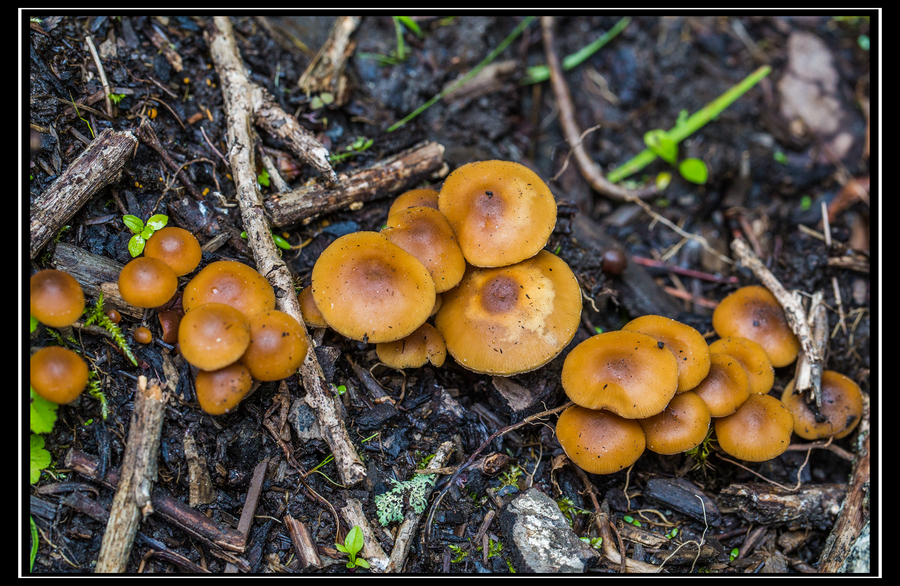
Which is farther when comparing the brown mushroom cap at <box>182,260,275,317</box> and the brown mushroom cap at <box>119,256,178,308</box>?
the brown mushroom cap at <box>182,260,275,317</box>

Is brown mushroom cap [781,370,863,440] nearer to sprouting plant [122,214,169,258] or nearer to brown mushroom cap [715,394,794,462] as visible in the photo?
brown mushroom cap [715,394,794,462]

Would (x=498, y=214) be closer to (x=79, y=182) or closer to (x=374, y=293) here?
(x=374, y=293)

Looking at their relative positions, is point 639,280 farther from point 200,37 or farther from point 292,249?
point 200,37

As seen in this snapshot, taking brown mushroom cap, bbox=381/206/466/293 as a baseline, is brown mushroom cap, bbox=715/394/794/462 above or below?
below

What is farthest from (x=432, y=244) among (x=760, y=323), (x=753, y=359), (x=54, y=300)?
(x=760, y=323)

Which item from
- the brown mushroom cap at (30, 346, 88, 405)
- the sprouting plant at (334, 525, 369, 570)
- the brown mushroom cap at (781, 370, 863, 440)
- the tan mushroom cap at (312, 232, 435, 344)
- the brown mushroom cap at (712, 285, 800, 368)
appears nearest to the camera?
the brown mushroom cap at (30, 346, 88, 405)

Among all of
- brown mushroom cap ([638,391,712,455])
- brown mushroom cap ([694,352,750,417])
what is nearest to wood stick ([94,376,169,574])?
brown mushroom cap ([638,391,712,455])

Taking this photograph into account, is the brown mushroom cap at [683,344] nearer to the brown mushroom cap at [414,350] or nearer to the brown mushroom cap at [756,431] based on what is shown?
the brown mushroom cap at [756,431]
